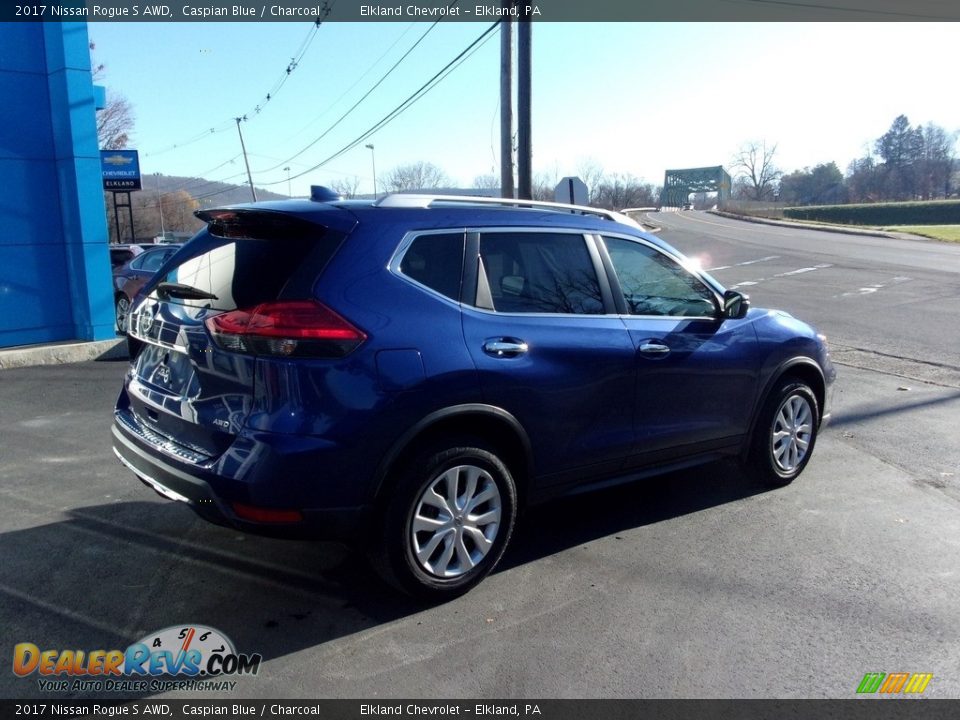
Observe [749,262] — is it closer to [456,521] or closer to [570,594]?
[570,594]

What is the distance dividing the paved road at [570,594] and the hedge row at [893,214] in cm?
7002

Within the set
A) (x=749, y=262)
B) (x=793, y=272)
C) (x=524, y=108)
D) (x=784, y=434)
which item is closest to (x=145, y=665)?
(x=784, y=434)

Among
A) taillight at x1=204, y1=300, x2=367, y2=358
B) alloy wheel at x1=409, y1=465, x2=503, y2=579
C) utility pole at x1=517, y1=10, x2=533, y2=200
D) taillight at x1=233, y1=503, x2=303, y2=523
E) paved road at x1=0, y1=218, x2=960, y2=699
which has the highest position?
utility pole at x1=517, y1=10, x2=533, y2=200

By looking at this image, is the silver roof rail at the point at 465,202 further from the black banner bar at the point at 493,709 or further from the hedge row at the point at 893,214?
the hedge row at the point at 893,214

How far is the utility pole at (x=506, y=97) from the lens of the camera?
13.0 metres

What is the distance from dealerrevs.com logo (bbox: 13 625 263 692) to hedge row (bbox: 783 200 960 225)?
A: 7277cm

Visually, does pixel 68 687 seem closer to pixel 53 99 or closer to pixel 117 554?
pixel 117 554

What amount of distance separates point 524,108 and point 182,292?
985 centimetres

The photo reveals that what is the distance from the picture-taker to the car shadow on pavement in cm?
347

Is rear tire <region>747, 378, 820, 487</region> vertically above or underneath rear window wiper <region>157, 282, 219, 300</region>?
underneath

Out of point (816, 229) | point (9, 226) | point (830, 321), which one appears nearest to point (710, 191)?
point (816, 229)

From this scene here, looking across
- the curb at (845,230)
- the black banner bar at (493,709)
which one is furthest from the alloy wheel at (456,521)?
the curb at (845,230)

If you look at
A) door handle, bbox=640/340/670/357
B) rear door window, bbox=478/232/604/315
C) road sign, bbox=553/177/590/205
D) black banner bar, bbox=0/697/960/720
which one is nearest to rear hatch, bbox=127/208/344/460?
rear door window, bbox=478/232/604/315

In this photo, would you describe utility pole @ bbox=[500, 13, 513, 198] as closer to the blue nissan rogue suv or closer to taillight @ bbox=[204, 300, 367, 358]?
the blue nissan rogue suv
